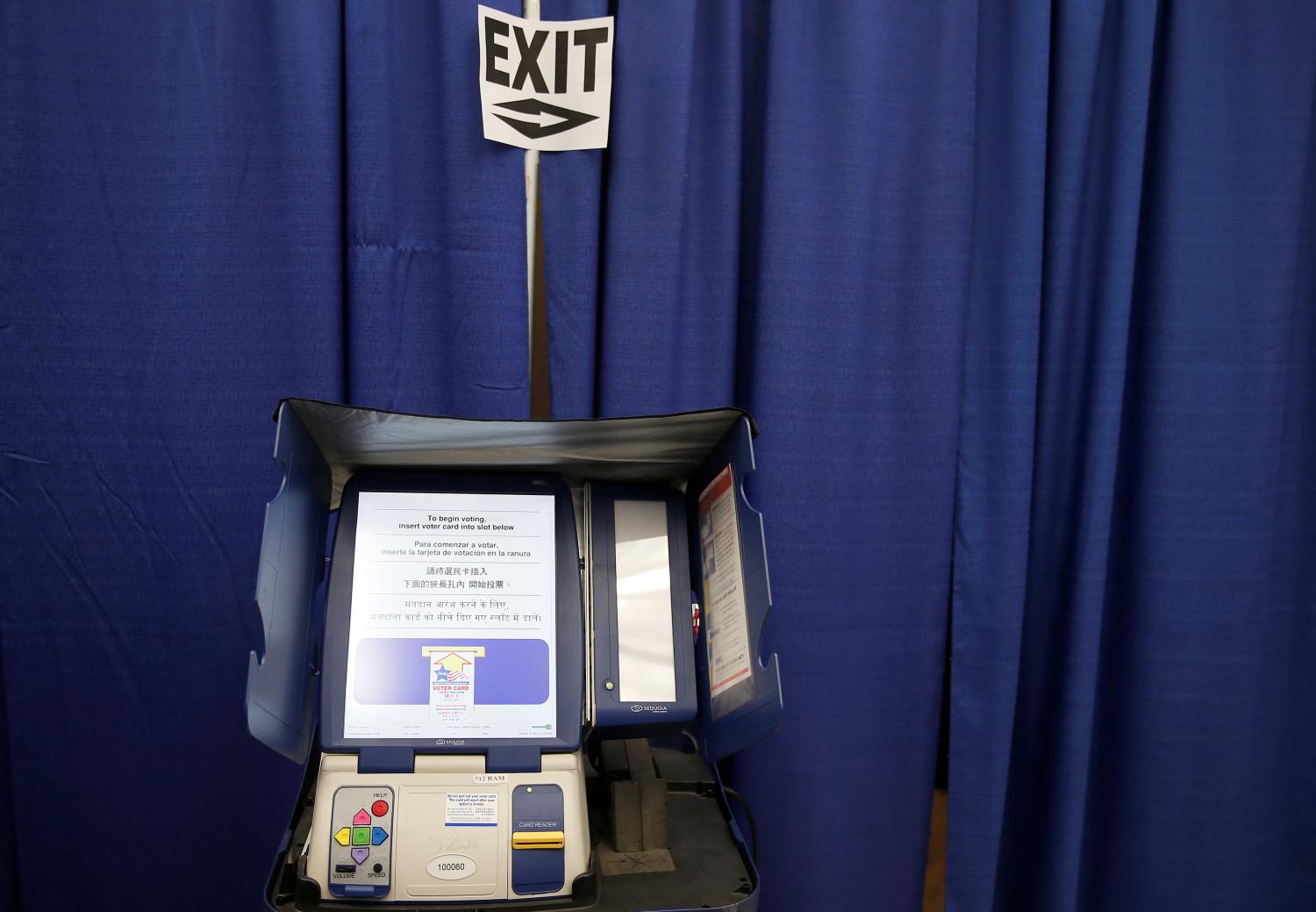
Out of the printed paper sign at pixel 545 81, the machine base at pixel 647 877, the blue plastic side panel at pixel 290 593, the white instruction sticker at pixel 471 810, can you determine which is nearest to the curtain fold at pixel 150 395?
the printed paper sign at pixel 545 81

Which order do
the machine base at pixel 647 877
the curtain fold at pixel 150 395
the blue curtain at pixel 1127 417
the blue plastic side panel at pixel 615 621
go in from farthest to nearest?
1. the blue curtain at pixel 1127 417
2. the curtain fold at pixel 150 395
3. the blue plastic side panel at pixel 615 621
4. the machine base at pixel 647 877

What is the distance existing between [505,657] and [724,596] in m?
0.25

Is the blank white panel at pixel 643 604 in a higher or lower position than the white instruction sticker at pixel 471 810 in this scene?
higher

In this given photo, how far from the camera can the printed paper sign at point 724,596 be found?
911 mm

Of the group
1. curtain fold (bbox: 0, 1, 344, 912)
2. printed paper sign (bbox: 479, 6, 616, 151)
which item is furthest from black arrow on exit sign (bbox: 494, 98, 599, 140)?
curtain fold (bbox: 0, 1, 344, 912)

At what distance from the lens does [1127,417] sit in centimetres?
150

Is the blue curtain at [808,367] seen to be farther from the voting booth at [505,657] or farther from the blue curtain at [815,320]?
the voting booth at [505,657]

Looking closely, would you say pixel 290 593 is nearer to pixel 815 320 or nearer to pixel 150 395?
pixel 150 395

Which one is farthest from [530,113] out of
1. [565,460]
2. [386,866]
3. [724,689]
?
[386,866]

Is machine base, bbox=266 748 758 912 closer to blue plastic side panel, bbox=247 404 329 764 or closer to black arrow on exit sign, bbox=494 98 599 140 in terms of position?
blue plastic side panel, bbox=247 404 329 764

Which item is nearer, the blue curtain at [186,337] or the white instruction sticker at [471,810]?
the white instruction sticker at [471,810]

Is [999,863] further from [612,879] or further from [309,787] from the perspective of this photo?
[309,787]

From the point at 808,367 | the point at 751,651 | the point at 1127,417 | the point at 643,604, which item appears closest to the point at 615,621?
the point at 643,604

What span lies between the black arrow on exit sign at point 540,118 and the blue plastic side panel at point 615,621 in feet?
2.02
